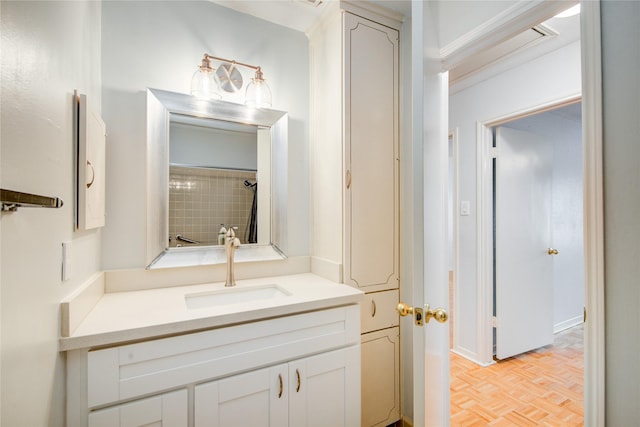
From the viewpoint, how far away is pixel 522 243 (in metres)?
2.50

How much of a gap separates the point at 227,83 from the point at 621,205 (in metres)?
1.78

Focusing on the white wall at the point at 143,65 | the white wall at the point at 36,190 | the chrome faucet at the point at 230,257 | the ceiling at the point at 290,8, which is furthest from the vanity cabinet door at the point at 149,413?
the ceiling at the point at 290,8

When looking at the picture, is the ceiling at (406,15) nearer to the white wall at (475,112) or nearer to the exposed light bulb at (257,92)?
the white wall at (475,112)

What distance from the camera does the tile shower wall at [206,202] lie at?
1541 mm

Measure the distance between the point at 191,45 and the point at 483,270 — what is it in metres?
2.58

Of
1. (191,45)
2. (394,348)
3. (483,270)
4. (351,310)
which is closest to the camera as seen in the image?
(351,310)

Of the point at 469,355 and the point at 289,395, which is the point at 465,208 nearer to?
the point at 469,355

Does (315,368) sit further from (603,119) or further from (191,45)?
(191,45)

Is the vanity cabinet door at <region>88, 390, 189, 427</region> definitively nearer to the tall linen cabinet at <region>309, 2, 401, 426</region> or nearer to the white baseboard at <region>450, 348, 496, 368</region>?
the tall linen cabinet at <region>309, 2, 401, 426</region>

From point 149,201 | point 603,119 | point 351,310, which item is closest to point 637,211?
point 603,119

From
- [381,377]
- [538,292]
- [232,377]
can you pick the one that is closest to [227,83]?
[232,377]

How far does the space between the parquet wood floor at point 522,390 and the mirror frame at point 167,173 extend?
1.63 meters

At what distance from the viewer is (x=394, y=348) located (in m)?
1.71

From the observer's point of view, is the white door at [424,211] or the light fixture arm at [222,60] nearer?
the white door at [424,211]
